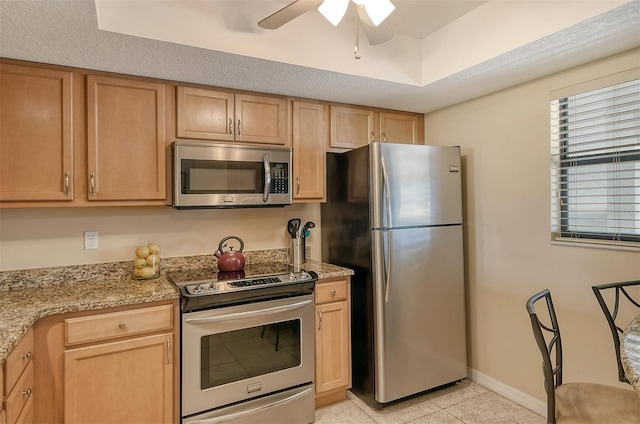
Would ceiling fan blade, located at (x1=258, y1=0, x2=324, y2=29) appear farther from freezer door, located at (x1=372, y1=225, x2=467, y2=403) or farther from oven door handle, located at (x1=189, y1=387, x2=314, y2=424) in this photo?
oven door handle, located at (x1=189, y1=387, x2=314, y2=424)

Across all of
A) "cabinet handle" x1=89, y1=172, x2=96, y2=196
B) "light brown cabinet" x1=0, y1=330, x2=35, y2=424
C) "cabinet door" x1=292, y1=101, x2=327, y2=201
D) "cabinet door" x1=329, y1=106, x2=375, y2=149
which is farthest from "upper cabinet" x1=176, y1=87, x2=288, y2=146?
"light brown cabinet" x1=0, y1=330, x2=35, y2=424

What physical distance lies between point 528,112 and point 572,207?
25.7 inches

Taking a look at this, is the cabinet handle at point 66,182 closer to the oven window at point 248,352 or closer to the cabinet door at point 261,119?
the cabinet door at point 261,119

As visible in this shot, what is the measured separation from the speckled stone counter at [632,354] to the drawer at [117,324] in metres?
1.88

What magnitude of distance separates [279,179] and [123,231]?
1.04 metres

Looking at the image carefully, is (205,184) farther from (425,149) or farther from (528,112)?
(528,112)

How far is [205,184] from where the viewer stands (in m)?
2.28

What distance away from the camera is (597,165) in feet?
6.93

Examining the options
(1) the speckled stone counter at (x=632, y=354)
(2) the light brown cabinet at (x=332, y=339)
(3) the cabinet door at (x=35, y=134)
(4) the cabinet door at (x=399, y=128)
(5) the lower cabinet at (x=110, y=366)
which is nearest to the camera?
(1) the speckled stone counter at (x=632, y=354)

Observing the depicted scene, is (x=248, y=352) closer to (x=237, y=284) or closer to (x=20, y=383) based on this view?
(x=237, y=284)

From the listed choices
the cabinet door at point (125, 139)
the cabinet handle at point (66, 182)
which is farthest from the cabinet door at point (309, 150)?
the cabinet handle at point (66, 182)

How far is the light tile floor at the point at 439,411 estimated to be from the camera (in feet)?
7.66

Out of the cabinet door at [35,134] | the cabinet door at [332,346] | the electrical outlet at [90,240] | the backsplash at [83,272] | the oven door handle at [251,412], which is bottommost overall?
the oven door handle at [251,412]

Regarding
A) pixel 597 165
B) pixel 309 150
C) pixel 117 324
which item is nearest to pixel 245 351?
pixel 117 324
